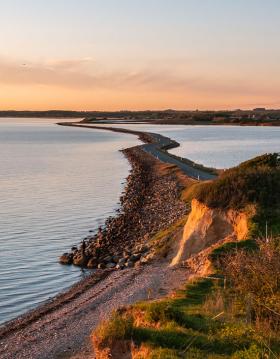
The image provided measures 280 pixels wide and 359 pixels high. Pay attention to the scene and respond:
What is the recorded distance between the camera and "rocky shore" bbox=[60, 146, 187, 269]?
26078 mm

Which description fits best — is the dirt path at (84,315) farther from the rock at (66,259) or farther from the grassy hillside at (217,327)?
the rock at (66,259)

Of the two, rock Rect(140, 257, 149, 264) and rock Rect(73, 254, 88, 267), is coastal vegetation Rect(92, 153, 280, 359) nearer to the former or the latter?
rock Rect(140, 257, 149, 264)

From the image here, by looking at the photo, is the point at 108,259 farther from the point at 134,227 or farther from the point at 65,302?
the point at 134,227

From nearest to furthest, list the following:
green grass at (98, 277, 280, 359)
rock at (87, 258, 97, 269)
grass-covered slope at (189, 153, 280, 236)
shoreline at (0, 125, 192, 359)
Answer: green grass at (98, 277, 280, 359), shoreline at (0, 125, 192, 359), grass-covered slope at (189, 153, 280, 236), rock at (87, 258, 97, 269)

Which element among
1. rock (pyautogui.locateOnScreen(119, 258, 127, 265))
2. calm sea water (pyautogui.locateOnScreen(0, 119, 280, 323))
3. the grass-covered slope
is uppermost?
the grass-covered slope

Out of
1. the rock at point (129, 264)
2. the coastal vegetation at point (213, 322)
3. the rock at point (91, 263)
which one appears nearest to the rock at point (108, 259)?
the rock at point (91, 263)

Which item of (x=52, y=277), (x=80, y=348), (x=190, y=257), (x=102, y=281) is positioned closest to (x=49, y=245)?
(x=52, y=277)

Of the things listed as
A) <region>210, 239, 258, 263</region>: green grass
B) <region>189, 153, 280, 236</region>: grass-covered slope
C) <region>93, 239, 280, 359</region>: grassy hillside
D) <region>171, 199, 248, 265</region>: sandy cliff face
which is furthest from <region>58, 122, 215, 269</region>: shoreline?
<region>93, 239, 280, 359</region>: grassy hillside

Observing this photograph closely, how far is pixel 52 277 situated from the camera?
24.4m

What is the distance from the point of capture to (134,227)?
33844mm

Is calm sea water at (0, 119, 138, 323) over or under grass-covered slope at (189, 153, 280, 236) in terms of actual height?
under

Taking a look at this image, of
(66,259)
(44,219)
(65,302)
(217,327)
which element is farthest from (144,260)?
(44,219)

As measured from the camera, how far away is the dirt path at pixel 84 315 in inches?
583

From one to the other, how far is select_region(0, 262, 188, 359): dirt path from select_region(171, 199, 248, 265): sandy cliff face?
Result: 106 cm
